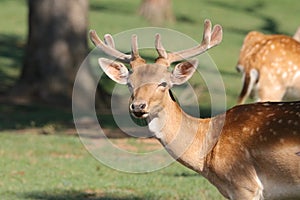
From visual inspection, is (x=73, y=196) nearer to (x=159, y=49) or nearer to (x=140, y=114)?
(x=159, y=49)

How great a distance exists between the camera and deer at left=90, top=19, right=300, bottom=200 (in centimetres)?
740

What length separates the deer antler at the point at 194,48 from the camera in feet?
25.8

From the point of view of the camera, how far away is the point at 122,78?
7.84 metres

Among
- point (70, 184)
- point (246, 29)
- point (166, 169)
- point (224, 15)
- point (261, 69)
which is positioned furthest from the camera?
point (224, 15)

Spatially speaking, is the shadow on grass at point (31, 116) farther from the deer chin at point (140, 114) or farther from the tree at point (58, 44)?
the deer chin at point (140, 114)

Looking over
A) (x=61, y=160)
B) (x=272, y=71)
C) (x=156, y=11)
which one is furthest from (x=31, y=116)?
(x=156, y=11)

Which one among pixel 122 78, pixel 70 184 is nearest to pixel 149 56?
pixel 70 184

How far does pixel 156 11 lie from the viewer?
3334 centimetres

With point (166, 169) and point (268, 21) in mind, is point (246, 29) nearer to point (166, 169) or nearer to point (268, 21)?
point (268, 21)

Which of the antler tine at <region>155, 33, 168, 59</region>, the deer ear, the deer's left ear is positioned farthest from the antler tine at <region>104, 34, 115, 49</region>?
the deer's left ear

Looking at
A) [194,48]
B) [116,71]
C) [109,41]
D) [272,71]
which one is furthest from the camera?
[272,71]

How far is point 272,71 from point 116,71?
16.9 feet

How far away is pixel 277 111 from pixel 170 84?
2.88 ft

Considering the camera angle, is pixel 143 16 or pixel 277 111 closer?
pixel 277 111
